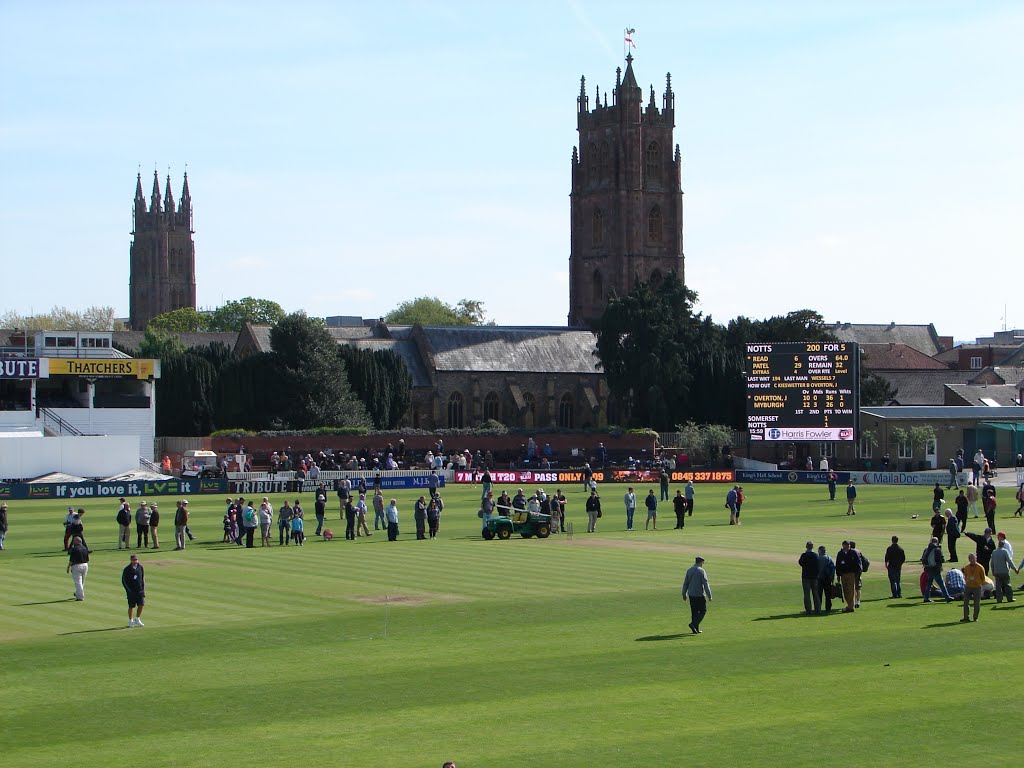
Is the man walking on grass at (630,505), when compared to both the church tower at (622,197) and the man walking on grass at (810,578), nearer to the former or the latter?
the man walking on grass at (810,578)

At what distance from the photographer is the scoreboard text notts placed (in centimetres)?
7019

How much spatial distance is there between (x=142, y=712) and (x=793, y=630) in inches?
448

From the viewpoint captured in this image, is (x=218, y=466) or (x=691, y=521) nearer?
(x=691, y=521)

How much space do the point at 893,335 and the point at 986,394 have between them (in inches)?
1693

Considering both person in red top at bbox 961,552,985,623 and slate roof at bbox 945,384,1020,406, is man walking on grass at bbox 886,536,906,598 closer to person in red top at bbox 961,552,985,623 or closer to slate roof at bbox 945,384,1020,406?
person in red top at bbox 961,552,985,623

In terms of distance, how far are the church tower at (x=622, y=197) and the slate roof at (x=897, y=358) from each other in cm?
1910

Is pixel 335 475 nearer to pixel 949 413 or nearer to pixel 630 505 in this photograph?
pixel 630 505

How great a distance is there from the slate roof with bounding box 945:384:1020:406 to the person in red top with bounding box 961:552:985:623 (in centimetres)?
7895

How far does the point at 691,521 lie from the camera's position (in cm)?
5031

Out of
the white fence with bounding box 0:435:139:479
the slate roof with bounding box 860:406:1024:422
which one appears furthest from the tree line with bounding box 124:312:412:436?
the slate roof with bounding box 860:406:1024:422

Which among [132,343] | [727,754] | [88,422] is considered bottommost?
[727,754]

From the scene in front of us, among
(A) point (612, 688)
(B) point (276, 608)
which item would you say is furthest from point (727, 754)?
(B) point (276, 608)

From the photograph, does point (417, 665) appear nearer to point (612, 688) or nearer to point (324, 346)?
point (612, 688)

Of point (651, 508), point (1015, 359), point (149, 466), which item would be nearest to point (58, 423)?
point (149, 466)
